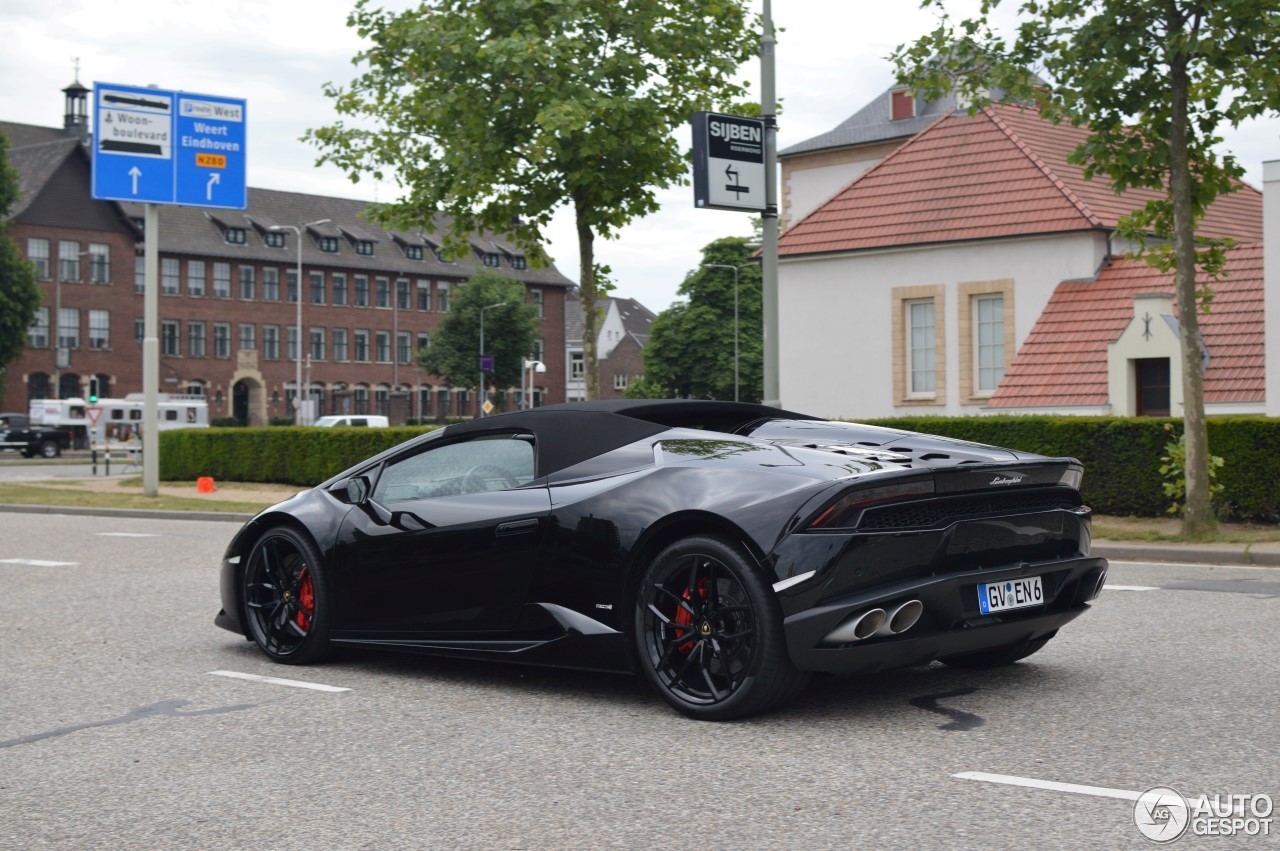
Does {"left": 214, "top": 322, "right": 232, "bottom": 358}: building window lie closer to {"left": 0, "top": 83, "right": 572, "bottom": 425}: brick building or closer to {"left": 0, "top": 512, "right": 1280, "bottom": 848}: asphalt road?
{"left": 0, "top": 83, "right": 572, "bottom": 425}: brick building

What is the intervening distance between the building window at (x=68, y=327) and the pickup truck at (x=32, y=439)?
20.1 meters

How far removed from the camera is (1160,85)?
53.2 ft

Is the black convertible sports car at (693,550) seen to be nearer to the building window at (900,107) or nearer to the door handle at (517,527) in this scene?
the door handle at (517,527)

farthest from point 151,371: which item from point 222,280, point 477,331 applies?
point 477,331

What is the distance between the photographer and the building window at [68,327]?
83562mm

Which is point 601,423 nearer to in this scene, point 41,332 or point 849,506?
point 849,506

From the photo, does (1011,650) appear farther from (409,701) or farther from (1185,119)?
(1185,119)

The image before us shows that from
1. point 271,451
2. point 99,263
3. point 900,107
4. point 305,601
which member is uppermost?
point 900,107

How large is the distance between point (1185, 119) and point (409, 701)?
39.8 ft

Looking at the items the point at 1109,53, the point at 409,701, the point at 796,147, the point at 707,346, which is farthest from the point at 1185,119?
the point at 707,346

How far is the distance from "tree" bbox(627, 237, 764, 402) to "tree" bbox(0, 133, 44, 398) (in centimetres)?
3403

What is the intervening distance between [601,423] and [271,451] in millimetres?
25762

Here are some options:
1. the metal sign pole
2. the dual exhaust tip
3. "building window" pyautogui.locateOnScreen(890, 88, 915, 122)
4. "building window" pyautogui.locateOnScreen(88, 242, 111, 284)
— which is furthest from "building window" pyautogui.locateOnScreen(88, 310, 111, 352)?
the dual exhaust tip

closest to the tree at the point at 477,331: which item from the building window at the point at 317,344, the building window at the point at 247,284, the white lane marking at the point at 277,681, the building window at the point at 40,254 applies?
the building window at the point at 317,344
